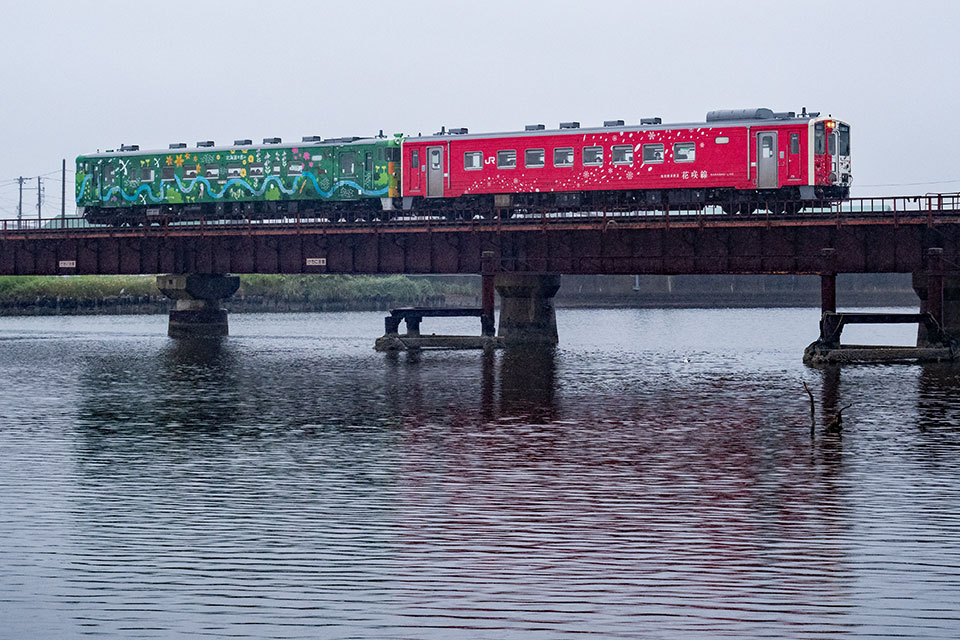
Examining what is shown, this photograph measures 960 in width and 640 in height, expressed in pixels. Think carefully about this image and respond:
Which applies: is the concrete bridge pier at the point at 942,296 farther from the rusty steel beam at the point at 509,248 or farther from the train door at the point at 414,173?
the train door at the point at 414,173

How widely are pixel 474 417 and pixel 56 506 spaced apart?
51.2ft

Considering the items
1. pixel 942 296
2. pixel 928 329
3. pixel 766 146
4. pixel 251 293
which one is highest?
pixel 766 146

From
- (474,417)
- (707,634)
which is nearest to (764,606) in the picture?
(707,634)

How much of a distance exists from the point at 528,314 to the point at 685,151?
1236 centimetres

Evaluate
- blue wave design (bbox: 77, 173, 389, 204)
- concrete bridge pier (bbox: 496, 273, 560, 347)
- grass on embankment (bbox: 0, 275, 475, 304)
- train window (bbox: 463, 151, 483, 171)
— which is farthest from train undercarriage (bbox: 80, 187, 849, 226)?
grass on embankment (bbox: 0, 275, 475, 304)

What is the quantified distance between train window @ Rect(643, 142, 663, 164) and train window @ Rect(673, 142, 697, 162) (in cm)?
67

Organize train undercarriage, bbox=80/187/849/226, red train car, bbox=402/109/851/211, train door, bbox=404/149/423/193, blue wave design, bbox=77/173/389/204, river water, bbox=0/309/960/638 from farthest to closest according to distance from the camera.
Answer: blue wave design, bbox=77/173/389/204 → train door, bbox=404/149/423/193 → train undercarriage, bbox=80/187/849/226 → red train car, bbox=402/109/851/211 → river water, bbox=0/309/960/638

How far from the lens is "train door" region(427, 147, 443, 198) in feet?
212

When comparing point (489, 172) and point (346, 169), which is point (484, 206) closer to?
point (489, 172)

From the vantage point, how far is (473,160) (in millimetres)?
63562

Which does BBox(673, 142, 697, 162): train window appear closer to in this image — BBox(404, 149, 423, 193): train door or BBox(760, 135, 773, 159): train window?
BBox(760, 135, 773, 159): train window

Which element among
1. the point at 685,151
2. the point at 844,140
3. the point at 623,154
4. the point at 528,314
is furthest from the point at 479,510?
the point at 528,314

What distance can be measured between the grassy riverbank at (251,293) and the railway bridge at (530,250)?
43.1 m

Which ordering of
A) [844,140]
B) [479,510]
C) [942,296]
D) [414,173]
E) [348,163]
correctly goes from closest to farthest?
[479,510] < [942,296] < [844,140] < [414,173] < [348,163]
